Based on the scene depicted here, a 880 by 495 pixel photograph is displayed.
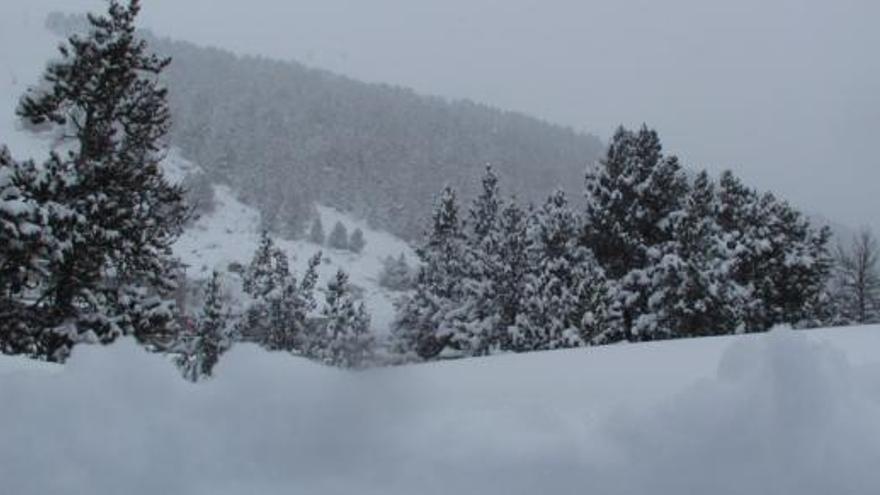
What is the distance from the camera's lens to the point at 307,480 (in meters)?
2.86

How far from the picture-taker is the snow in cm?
8225

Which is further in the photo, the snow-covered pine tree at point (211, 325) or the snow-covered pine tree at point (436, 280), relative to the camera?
the snow-covered pine tree at point (436, 280)

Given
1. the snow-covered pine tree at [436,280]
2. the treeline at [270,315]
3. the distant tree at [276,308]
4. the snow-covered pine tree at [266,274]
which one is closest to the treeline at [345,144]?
the snow-covered pine tree at [436,280]

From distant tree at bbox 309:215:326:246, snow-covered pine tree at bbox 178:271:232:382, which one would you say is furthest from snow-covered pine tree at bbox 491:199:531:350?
distant tree at bbox 309:215:326:246

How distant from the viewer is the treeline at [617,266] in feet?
81.4

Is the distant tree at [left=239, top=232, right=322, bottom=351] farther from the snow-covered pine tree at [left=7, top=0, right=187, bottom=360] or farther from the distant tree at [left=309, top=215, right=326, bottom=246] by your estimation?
the distant tree at [left=309, top=215, right=326, bottom=246]

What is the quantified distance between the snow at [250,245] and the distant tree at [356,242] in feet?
2.53

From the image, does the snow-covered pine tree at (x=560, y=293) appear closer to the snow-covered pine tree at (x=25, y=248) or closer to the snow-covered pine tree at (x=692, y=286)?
the snow-covered pine tree at (x=692, y=286)

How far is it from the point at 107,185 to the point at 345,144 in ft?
378

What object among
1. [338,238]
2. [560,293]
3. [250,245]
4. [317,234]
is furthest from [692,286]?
[317,234]

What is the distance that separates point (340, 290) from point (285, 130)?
347ft

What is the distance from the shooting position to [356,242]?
102 m

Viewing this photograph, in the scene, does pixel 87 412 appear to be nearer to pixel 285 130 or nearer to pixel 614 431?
pixel 614 431

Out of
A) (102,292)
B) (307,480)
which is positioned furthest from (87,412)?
(102,292)
